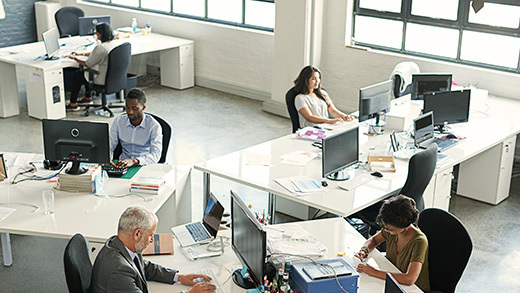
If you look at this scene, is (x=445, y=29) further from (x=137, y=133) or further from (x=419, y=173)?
(x=137, y=133)

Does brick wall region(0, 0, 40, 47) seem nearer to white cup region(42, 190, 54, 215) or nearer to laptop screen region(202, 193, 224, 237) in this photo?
white cup region(42, 190, 54, 215)

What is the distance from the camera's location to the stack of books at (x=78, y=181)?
4559 millimetres

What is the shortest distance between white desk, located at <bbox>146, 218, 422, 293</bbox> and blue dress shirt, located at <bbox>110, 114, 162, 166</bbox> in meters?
1.47

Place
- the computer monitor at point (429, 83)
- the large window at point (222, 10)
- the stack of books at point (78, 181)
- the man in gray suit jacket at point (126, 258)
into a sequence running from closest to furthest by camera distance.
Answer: the man in gray suit jacket at point (126, 258)
the stack of books at point (78, 181)
the computer monitor at point (429, 83)
the large window at point (222, 10)

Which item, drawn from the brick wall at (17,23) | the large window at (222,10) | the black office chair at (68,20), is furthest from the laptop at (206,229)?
the brick wall at (17,23)

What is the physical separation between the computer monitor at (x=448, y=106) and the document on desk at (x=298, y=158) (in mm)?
1288

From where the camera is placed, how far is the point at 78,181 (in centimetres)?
457

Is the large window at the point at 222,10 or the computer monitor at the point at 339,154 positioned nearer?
the computer monitor at the point at 339,154

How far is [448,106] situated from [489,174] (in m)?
0.78

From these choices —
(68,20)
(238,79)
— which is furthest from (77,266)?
(68,20)

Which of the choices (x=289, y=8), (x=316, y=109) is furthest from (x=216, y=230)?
(x=289, y=8)

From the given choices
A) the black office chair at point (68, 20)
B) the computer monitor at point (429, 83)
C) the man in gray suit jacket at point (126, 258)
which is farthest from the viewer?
the black office chair at point (68, 20)

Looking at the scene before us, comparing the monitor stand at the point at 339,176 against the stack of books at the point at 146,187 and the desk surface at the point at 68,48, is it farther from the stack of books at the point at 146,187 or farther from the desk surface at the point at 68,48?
the desk surface at the point at 68,48

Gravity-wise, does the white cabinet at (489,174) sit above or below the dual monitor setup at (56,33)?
below
